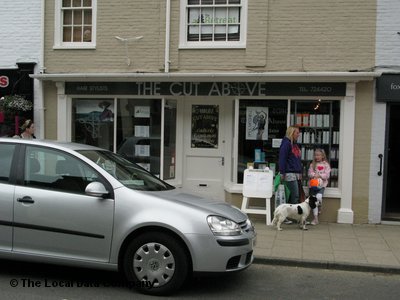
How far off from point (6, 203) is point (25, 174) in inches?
14.7

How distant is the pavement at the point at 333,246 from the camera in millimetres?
6773

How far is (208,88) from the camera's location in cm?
1005

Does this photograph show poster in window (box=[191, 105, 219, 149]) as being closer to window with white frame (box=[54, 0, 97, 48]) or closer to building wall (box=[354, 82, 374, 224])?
window with white frame (box=[54, 0, 97, 48])

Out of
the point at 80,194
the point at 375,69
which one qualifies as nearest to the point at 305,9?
the point at 375,69

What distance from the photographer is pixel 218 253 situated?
16.9 ft

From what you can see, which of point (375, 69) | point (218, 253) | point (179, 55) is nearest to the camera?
point (218, 253)

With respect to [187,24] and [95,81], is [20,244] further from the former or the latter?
[187,24]

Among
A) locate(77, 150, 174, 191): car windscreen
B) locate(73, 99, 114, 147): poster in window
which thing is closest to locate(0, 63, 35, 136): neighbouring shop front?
locate(73, 99, 114, 147): poster in window

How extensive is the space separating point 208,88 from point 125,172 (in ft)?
14.8

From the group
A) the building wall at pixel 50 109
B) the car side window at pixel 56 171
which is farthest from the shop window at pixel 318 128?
the car side window at pixel 56 171

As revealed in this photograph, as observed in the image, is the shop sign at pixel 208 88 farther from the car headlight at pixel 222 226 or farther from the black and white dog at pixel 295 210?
the car headlight at pixel 222 226

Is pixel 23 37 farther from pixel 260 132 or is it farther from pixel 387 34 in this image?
pixel 387 34

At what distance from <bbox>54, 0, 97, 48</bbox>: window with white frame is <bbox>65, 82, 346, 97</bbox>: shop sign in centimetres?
93

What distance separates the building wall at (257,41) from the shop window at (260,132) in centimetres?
75
